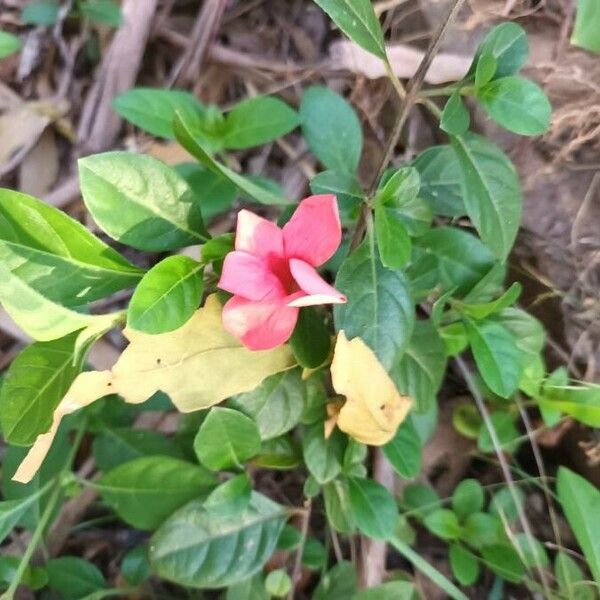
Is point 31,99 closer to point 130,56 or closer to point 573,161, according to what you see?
point 130,56

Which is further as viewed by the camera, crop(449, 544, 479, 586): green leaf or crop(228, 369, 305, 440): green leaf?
crop(449, 544, 479, 586): green leaf

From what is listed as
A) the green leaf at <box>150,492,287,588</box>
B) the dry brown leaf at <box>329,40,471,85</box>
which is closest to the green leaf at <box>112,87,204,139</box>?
the dry brown leaf at <box>329,40,471,85</box>

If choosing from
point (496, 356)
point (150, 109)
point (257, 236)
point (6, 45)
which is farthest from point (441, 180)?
point (6, 45)

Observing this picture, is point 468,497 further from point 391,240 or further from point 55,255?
point 55,255

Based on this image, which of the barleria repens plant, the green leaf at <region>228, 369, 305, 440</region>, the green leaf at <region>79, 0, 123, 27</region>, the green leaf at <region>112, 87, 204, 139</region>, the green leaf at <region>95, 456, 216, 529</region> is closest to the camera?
the barleria repens plant

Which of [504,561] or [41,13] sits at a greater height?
[41,13]

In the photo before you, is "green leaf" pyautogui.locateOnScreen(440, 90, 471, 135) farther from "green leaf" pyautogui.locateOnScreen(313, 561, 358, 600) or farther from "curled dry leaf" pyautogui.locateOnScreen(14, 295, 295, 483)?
"green leaf" pyautogui.locateOnScreen(313, 561, 358, 600)
